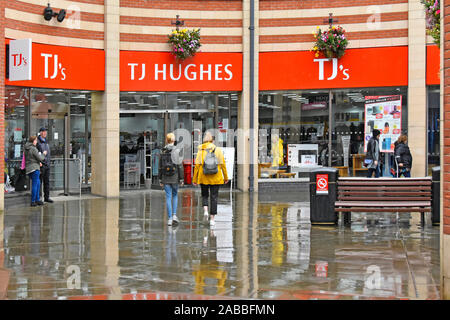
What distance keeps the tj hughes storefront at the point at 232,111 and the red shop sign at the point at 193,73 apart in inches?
1.3

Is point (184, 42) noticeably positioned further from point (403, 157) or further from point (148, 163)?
point (403, 157)

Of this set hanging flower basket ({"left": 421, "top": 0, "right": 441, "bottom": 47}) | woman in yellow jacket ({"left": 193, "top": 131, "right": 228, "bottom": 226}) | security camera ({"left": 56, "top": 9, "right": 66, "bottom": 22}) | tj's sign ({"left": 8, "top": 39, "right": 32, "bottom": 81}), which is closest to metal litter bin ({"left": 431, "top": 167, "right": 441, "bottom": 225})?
hanging flower basket ({"left": 421, "top": 0, "right": 441, "bottom": 47})

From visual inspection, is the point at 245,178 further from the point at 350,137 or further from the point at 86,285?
the point at 86,285

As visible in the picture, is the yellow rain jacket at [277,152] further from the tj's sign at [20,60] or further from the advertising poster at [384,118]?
the tj's sign at [20,60]

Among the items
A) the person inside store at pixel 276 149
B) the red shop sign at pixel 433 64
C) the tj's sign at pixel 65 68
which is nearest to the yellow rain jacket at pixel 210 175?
the tj's sign at pixel 65 68

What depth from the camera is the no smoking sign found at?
40.7ft

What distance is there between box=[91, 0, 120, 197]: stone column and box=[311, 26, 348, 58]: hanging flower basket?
6.23 meters

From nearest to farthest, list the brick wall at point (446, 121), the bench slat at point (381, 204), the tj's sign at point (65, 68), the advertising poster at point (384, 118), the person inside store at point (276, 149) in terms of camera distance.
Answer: the brick wall at point (446, 121) < the bench slat at point (381, 204) < the tj's sign at point (65, 68) < the advertising poster at point (384, 118) < the person inside store at point (276, 149)

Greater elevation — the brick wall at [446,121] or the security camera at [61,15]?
the security camera at [61,15]

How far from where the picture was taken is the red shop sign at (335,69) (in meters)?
19.9

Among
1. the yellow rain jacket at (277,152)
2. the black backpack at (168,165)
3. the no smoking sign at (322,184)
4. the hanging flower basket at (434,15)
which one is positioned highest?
the hanging flower basket at (434,15)

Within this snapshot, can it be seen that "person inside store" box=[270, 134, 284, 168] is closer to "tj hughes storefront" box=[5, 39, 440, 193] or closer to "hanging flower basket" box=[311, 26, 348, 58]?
"tj hughes storefront" box=[5, 39, 440, 193]
